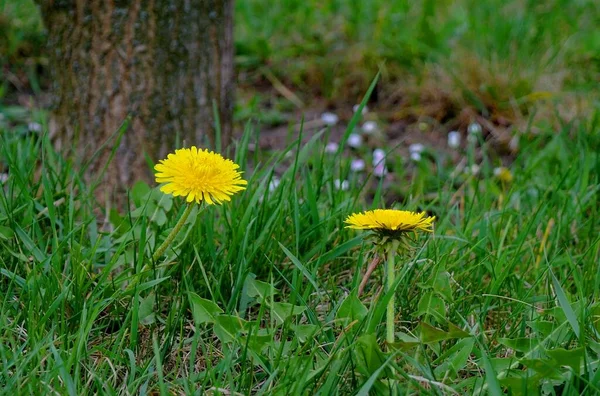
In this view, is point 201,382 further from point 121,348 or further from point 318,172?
point 318,172

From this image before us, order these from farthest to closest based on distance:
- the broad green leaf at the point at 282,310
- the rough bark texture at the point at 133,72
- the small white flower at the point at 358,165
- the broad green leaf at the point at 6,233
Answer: the small white flower at the point at 358,165, the rough bark texture at the point at 133,72, the broad green leaf at the point at 6,233, the broad green leaf at the point at 282,310

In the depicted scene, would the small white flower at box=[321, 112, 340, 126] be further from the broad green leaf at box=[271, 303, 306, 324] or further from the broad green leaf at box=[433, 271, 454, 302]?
the broad green leaf at box=[271, 303, 306, 324]

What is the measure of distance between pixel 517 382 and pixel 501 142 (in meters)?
2.26

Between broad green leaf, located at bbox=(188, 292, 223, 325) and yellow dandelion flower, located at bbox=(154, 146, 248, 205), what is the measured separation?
0.22m

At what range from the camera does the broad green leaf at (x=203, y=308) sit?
1.68 m

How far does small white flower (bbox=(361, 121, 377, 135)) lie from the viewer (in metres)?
3.71

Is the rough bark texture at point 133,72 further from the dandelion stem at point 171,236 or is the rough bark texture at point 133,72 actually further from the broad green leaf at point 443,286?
the broad green leaf at point 443,286

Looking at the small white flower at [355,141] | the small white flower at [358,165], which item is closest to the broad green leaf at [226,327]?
the small white flower at [358,165]

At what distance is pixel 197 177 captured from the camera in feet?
5.14

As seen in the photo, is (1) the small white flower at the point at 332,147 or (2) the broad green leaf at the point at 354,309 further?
(1) the small white flower at the point at 332,147

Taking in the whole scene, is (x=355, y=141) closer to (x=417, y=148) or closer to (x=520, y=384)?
(x=417, y=148)

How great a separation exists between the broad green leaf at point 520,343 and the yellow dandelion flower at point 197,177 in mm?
609

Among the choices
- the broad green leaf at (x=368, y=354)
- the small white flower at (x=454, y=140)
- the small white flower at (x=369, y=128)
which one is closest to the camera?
the broad green leaf at (x=368, y=354)

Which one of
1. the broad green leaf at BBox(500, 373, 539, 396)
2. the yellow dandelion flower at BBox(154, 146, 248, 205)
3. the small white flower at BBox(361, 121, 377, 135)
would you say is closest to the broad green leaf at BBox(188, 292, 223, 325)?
the yellow dandelion flower at BBox(154, 146, 248, 205)
